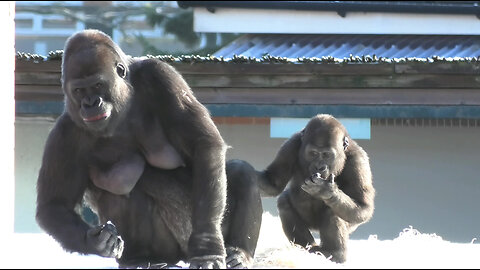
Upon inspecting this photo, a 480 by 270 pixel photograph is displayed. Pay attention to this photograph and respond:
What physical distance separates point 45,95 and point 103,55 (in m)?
3.21

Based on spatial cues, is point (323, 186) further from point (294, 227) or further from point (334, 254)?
point (294, 227)

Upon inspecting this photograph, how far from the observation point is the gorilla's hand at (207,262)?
3.96m

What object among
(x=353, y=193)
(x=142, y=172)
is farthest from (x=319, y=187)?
(x=142, y=172)

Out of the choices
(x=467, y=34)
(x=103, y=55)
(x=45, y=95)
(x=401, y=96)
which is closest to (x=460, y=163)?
(x=401, y=96)

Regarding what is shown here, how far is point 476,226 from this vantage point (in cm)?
783

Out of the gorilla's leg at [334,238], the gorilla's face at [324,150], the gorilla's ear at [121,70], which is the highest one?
the gorilla's ear at [121,70]

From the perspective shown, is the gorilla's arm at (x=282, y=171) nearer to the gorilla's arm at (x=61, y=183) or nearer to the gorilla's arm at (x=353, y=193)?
the gorilla's arm at (x=353, y=193)

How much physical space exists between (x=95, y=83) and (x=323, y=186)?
1508mm

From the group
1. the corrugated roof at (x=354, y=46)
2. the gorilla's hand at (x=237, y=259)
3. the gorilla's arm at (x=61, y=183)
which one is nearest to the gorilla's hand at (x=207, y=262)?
the gorilla's hand at (x=237, y=259)

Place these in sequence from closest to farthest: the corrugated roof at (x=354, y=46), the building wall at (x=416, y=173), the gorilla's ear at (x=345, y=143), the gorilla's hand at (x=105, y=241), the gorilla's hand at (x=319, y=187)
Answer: the gorilla's hand at (x=105, y=241) → the gorilla's hand at (x=319, y=187) → the gorilla's ear at (x=345, y=143) → the building wall at (x=416, y=173) → the corrugated roof at (x=354, y=46)

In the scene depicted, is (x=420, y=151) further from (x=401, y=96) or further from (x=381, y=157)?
(x=401, y=96)

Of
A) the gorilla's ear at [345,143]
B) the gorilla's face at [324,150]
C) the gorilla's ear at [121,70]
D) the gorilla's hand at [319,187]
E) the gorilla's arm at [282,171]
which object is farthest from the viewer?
the gorilla's arm at [282,171]
